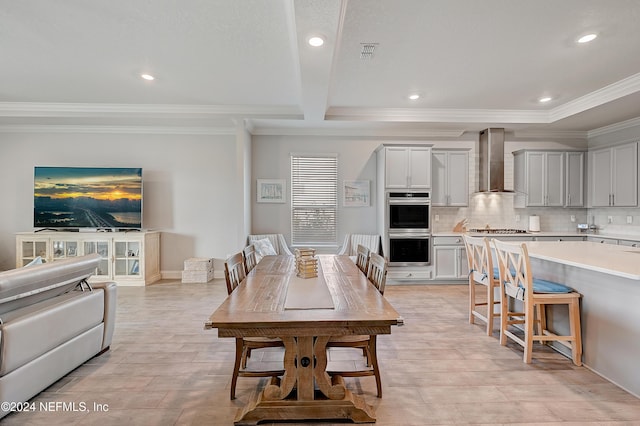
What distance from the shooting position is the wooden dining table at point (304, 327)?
1.53 metres

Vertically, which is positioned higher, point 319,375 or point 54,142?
point 54,142

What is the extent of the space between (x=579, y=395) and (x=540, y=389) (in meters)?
0.23

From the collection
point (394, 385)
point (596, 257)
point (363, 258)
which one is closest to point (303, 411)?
point (394, 385)

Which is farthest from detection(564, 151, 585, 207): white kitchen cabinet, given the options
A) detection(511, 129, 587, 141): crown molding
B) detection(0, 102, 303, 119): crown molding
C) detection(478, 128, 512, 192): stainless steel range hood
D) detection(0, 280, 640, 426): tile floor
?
detection(0, 102, 303, 119): crown molding

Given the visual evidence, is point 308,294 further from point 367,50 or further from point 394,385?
point 367,50

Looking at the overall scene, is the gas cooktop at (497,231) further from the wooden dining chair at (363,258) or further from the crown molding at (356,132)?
the wooden dining chair at (363,258)

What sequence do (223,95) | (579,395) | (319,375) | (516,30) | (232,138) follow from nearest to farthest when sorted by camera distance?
(319,375)
(579,395)
(516,30)
(223,95)
(232,138)

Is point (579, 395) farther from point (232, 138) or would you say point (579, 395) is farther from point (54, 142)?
point (54, 142)

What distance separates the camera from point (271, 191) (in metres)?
5.80

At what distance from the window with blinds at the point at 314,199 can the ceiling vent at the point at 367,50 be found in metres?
2.71

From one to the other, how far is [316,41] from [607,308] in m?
3.10

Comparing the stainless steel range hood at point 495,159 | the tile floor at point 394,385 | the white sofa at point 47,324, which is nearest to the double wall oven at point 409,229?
the stainless steel range hood at point 495,159

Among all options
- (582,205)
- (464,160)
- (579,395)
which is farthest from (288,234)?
(582,205)

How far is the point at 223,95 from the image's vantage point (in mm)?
4324
